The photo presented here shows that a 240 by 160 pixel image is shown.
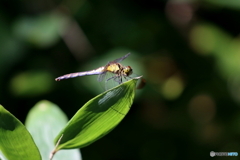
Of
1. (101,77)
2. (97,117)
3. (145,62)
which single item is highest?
(97,117)

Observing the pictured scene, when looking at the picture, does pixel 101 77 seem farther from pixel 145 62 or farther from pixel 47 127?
pixel 145 62

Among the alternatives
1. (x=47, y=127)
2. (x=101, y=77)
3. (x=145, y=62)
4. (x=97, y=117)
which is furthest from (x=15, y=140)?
(x=145, y=62)

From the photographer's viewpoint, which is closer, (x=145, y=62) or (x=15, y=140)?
(x=15, y=140)

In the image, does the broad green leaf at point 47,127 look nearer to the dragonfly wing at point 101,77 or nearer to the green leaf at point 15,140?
the green leaf at point 15,140

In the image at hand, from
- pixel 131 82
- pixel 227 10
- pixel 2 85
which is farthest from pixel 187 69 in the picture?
pixel 131 82

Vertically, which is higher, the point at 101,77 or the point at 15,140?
the point at 15,140

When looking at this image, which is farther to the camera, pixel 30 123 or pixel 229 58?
pixel 229 58

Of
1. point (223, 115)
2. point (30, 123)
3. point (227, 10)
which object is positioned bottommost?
point (223, 115)

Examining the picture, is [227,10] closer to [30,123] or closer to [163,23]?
[163,23]
